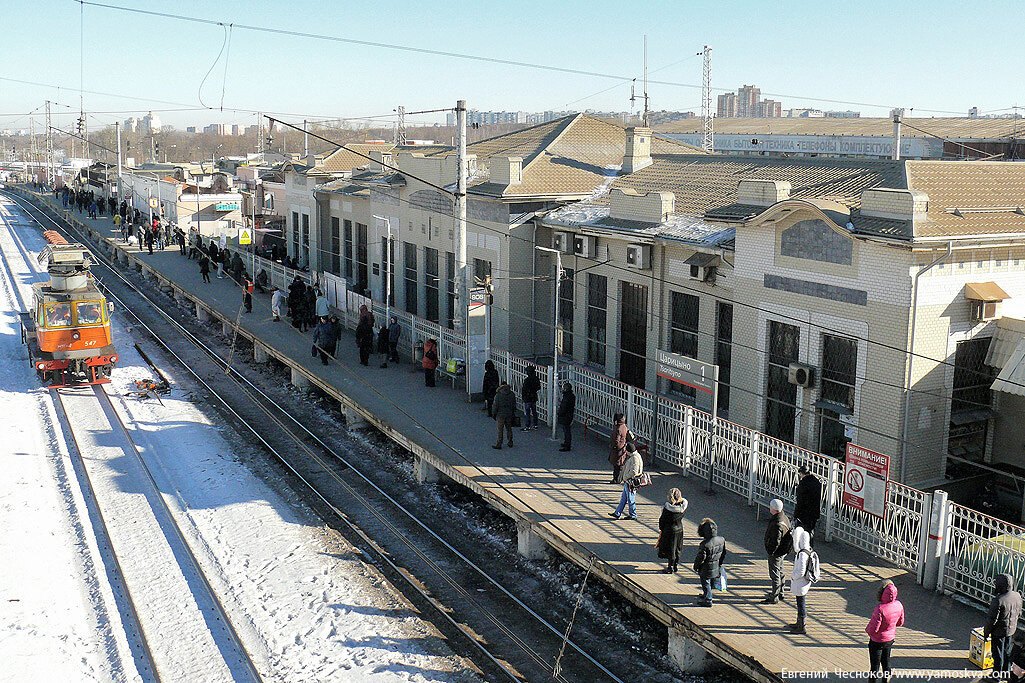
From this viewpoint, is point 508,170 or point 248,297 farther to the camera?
point 248,297

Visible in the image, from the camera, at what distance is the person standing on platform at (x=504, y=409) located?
17.2 metres

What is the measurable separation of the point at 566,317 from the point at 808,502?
1136 centimetres

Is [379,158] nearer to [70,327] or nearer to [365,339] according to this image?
[70,327]

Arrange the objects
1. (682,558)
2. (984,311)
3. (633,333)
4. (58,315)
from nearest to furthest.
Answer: (682,558) < (984,311) < (633,333) < (58,315)

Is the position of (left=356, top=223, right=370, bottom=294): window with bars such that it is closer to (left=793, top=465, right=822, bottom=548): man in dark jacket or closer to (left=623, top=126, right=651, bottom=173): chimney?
(left=623, top=126, right=651, bottom=173): chimney

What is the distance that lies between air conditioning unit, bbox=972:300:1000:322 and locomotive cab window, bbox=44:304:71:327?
2186 centimetres

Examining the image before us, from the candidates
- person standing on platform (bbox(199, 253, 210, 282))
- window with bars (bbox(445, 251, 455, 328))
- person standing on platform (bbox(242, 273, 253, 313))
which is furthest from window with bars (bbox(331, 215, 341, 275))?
window with bars (bbox(445, 251, 455, 328))

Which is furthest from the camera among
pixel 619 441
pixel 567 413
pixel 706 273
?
pixel 706 273

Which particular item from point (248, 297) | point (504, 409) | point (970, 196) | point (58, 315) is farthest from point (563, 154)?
point (58, 315)

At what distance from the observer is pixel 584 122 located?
92.6 feet

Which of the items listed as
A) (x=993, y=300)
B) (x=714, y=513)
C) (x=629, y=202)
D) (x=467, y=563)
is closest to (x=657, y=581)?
(x=714, y=513)

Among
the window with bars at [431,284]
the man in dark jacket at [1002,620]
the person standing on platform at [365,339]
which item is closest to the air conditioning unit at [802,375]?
the man in dark jacket at [1002,620]

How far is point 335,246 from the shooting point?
125 ft

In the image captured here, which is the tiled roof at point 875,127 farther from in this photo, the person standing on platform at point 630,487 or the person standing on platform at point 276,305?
the person standing on platform at point 630,487
